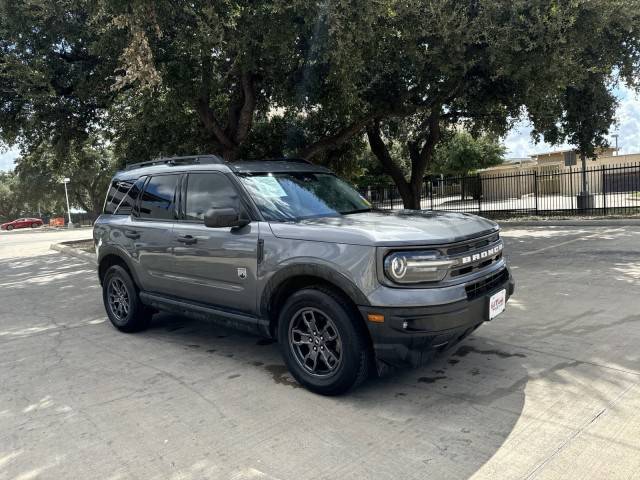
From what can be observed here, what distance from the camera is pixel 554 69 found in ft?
32.7

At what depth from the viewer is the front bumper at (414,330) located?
11.5ft

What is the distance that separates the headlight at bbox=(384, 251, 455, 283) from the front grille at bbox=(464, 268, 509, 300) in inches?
13.6

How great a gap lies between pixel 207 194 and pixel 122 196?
71.1 inches

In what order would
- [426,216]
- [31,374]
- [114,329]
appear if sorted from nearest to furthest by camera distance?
[426,216], [31,374], [114,329]

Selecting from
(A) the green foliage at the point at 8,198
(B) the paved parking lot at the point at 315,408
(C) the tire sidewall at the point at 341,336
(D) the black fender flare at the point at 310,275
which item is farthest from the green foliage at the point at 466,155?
(A) the green foliage at the point at 8,198

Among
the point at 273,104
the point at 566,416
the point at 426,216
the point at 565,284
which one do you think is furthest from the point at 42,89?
the point at 566,416

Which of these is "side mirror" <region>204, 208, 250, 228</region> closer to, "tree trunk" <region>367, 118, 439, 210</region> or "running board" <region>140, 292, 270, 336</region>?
"running board" <region>140, 292, 270, 336</region>

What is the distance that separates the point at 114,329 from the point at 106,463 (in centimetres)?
347

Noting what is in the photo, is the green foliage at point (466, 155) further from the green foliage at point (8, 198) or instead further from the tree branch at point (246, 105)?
the green foliage at point (8, 198)

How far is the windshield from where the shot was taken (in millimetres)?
4559

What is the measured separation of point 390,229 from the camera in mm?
3850

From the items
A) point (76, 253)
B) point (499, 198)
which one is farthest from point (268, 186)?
point (499, 198)

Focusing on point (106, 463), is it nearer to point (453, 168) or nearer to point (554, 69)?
point (554, 69)

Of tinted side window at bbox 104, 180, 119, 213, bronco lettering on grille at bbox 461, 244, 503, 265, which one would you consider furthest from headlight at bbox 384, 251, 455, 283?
tinted side window at bbox 104, 180, 119, 213
